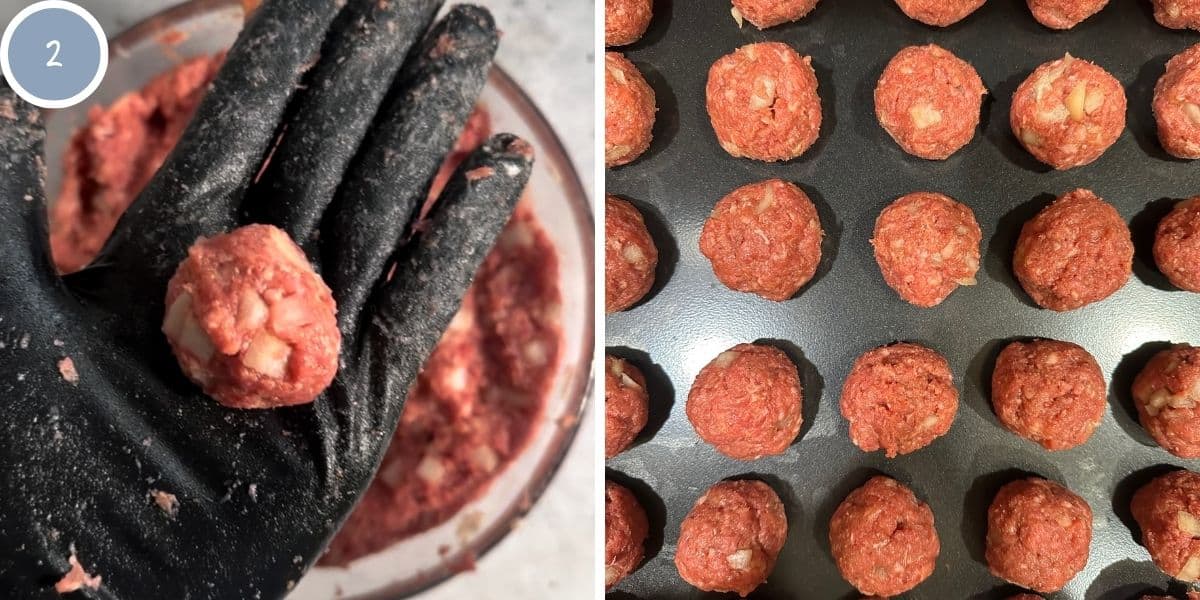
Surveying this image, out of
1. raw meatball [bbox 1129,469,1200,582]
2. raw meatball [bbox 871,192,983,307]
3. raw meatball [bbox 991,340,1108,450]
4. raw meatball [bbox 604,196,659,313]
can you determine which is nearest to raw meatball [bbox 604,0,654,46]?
raw meatball [bbox 604,196,659,313]

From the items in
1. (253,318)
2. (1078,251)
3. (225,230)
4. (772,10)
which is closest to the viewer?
(253,318)

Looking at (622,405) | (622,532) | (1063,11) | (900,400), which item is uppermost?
(1063,11)

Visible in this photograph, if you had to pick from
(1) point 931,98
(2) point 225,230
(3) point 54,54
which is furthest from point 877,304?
(3) point 54,54

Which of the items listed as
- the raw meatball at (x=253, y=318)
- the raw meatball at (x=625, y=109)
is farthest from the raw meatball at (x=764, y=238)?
the raw meatball at (x=253, y=318)

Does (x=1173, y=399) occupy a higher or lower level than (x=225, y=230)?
lower

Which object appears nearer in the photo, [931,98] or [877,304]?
[931,98]

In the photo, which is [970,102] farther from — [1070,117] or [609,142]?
[609,142]

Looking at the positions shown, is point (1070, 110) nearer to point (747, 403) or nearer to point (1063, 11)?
point (1063, 11)
